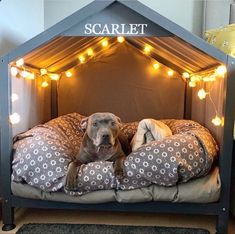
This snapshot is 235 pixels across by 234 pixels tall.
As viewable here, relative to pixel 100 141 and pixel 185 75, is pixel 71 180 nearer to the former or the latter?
pixel 100 141

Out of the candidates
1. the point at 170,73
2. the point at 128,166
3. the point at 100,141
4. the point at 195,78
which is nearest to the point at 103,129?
the point at 100,141

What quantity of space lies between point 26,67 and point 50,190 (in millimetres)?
1100

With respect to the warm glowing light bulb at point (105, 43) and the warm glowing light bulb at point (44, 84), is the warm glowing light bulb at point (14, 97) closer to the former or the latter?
the warm glowing light bulb at point (44, 84)

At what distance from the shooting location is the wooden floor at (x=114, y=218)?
200 cm

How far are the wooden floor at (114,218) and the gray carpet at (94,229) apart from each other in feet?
0.24

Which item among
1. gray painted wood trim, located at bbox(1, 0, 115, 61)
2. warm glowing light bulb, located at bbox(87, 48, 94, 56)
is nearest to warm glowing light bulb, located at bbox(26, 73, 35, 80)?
gray painted wood trim, located at bbox(1, 0, 115, 61)

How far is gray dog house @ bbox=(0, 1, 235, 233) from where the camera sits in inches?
69.7

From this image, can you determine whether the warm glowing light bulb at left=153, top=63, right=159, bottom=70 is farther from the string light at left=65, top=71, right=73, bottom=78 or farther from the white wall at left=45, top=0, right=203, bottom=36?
the string light at left=65, top=71, right=73, bottom=78

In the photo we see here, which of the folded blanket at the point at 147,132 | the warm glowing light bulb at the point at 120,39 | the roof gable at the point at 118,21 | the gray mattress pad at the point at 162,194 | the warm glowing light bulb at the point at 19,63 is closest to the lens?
the roof gable at the point at 118,21

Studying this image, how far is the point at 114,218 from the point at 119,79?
5.67 feet

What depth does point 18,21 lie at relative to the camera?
2.81m

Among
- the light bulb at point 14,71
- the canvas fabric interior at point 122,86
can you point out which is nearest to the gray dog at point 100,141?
the light bulb at point 14,71

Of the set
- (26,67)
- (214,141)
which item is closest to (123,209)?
(214,141)

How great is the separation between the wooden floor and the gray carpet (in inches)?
2.8
